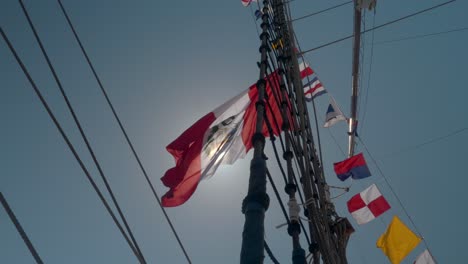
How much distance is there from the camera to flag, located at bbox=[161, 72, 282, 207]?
565 cm

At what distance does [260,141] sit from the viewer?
3.68m

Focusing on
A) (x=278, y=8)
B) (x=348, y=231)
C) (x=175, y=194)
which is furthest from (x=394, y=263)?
(x=278, y=8)

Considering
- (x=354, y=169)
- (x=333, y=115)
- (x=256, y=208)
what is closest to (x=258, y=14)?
(x=333, y=115)

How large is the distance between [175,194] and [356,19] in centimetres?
656

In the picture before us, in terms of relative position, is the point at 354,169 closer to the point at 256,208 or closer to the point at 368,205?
the point at 368,205

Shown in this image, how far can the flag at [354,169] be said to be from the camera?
33.1ft

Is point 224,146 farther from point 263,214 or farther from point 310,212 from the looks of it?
point 263,214

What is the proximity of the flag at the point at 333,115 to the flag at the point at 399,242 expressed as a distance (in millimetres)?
3316

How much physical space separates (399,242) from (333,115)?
3.95 m

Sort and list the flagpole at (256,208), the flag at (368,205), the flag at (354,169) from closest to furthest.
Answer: the flagpole at (256,208)
the flag at (368,205)
the flag at (354,169)

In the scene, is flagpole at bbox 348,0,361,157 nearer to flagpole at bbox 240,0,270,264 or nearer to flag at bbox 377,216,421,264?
flag at bbox 377,216,421,264

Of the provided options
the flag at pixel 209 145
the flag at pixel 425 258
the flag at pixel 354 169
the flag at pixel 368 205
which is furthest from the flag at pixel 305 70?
the flag at pixel 425 258

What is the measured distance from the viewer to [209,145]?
6.19m

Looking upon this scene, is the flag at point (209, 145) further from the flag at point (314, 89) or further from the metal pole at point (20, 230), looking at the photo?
the flag at point (314, 89)
